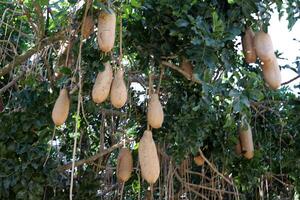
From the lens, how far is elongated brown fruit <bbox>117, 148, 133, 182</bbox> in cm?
194

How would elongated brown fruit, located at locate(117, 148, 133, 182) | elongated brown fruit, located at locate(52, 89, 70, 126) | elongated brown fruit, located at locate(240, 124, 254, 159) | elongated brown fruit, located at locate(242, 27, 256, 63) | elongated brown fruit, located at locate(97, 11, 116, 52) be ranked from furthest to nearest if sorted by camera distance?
elongated brown fruit, located at locate(240, 124, 254, 159) → elongated brown fruit, located at locate(117, 148, 133, 182) → elongated brown fruit, located at locate(242, 27, 256, 63) → elongated brown fruit, located at locate(52, 89, 70, 126) → elongated brown fruit, located at locate(97, 11, 116, 52)

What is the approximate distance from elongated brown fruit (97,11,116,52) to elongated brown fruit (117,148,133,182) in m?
0.56

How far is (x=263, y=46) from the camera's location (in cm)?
178

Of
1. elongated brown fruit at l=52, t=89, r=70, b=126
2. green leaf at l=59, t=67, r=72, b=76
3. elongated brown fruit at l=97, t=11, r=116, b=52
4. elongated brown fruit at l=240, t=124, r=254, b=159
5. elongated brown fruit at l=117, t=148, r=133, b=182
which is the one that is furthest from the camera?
elongated brown fruit at l=240, t=124, r=254, b=159

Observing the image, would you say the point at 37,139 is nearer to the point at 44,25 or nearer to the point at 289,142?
the point at 44,25

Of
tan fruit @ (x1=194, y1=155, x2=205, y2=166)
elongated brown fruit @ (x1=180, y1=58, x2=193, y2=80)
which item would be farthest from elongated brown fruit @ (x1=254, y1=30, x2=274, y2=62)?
tan fruit @ (x1=194, y1=155, x2=205, y2=166)

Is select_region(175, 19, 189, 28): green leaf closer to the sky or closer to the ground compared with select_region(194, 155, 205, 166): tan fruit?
closer to the sky

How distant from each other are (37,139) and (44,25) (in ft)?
1.50

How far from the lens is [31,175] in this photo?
202cm

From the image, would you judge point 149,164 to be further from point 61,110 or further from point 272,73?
point 272,73

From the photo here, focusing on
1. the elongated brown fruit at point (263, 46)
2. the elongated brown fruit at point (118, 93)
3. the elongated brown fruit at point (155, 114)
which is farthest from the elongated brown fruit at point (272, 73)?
the elongated brown fruit at point (118, 93)

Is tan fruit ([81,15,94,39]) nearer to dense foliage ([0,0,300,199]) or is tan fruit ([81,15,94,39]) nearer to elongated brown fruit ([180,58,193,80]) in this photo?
dense foliage ([0,0,300,199])

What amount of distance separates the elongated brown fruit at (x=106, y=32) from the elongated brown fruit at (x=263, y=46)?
527 mm

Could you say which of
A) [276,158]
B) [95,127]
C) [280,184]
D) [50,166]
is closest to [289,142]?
[276,158]
